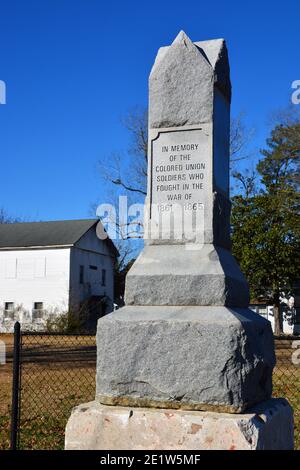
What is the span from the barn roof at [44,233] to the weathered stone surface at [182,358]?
31.8 m

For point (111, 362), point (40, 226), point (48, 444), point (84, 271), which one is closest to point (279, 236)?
point (84, 271)

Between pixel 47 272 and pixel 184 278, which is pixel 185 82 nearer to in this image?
pixel 184 278

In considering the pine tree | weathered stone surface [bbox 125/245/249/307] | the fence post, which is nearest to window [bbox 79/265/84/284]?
the pine tree

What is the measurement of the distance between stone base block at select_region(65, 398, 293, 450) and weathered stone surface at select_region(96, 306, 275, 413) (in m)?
0.09

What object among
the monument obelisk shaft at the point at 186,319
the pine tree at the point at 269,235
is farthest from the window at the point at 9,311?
the monument obelisk shaft at the point at 186,319

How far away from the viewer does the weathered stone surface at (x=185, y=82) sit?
4.06m

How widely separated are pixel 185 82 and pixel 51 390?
24.5 feet

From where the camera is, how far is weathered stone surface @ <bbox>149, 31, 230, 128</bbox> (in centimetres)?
406

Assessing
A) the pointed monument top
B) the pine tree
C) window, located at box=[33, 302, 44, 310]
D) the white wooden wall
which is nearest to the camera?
the pointed monument top

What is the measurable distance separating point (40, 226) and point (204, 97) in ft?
118

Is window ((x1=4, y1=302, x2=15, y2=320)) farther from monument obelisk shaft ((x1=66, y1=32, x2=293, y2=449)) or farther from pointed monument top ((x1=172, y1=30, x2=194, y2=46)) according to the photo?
pointed monument top ((x1=172, y1=30, x2=194, y2=46))

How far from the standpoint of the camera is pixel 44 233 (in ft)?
123

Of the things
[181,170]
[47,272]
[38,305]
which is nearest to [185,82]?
[181,170]

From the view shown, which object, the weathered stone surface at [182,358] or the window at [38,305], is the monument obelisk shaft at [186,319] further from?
the window at [38,305]
